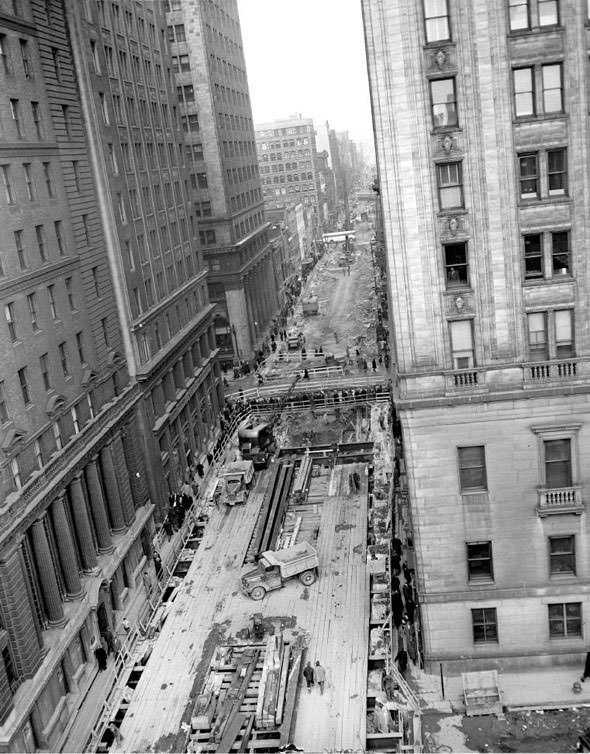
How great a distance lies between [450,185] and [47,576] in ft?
82.4

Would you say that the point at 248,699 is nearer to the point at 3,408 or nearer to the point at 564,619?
the point at 564,619

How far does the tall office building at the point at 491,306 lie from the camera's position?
28.8 m

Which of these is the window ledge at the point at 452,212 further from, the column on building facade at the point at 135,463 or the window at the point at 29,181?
the column on building facade at the point at 135,463

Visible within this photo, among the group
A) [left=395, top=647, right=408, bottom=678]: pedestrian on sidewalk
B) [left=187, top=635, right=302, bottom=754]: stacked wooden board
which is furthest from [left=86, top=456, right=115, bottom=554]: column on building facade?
[left=395, top=647, right=408, bottom=678]: pedestrian on sidewalk

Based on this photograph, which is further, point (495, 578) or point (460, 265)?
point (495, 578)

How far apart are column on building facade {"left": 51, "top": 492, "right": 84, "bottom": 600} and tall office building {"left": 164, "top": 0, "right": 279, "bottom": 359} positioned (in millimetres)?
52419

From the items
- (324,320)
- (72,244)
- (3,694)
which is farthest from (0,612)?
(324,320)

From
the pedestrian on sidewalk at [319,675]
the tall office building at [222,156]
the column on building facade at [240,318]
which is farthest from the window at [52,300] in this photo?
the column on building facade at [240,318]

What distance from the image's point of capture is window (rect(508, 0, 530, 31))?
28.2 metres

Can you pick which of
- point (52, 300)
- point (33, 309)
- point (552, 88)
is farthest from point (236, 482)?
point (552, 88)

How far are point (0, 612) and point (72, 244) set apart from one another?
2102cm

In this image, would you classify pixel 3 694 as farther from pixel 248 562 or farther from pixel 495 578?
pixel 495 578

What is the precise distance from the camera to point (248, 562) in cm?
4569

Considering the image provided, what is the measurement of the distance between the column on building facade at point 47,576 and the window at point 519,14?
1132 inches
